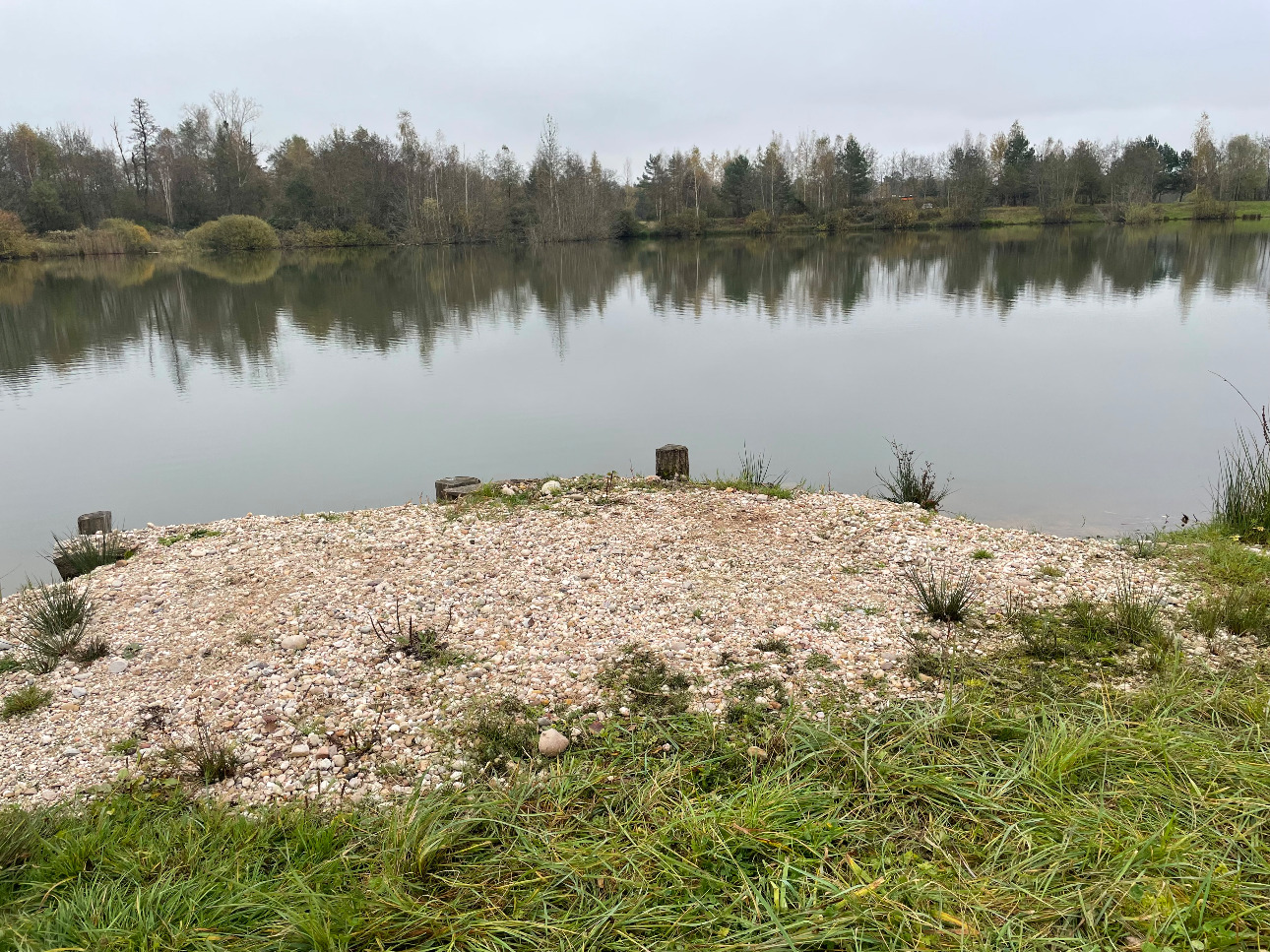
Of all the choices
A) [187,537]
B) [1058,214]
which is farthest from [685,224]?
[187,537]

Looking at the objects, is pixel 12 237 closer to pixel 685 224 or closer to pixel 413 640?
pixel 685 224

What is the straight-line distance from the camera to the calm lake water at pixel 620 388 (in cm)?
977

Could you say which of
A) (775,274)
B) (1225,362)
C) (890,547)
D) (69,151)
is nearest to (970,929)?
(890,547)

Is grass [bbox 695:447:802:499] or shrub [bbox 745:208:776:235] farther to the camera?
shrub [bbox 745:208:776:235]

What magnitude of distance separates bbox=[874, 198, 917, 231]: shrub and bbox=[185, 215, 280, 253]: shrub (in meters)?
47.2

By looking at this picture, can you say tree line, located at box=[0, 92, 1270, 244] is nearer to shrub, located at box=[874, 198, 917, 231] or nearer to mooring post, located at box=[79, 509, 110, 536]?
shrub, located at box=[874, 198, 917, 231]

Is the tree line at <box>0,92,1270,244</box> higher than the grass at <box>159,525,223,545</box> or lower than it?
higher

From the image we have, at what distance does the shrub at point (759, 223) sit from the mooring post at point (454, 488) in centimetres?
5974

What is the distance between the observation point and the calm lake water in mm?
9766

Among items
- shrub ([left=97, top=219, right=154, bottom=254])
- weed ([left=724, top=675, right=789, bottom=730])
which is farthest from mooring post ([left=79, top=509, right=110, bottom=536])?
shrub ([left=97, top=219, right=154, bottom=254])

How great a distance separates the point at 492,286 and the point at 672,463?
24.9 metres

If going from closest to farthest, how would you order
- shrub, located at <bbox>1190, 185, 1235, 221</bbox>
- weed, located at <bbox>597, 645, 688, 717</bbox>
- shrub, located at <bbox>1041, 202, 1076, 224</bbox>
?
weed, located at <bbox>597, 645, 688, 717</bbox>
shrub, located at <bbox>1190, 185, 1235, 221</bbox>
shrub, located at <bbox>1041, 202, 1076, 224</bbox>

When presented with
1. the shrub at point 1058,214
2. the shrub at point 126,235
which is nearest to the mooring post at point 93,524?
the shrub at point 126,235

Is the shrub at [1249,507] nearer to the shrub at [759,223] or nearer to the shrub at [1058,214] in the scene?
the shrub at [759,223]
